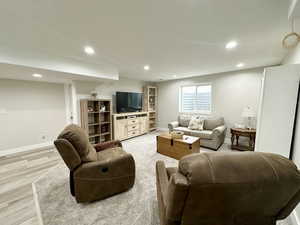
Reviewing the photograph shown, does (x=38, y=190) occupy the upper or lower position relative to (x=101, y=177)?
lower

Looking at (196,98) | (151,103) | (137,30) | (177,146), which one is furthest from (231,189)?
(151,103)

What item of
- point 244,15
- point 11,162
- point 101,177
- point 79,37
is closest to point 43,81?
point 11,162

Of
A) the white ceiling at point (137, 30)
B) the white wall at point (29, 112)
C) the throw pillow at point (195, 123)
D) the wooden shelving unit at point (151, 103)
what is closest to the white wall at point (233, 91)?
the throw pillow at point (195, 123)

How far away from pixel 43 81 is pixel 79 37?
110 inches

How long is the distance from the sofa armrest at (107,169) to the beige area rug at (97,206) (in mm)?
325

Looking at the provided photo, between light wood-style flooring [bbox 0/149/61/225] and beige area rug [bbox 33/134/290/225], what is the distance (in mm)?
118

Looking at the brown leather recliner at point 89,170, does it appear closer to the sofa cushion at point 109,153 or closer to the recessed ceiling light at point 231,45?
the sofa cushion at point 109,153

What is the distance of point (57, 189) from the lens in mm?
2027

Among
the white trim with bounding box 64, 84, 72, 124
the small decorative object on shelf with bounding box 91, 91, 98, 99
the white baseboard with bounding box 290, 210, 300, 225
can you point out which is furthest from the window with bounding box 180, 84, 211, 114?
the white trim with bounding box 64, 84, 72, 124

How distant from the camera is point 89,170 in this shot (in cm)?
169

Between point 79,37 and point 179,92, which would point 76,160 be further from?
point 179,92

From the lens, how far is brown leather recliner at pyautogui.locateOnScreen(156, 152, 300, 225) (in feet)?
2.23

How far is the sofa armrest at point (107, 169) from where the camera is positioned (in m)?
1.68

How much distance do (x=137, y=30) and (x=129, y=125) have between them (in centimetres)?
339
